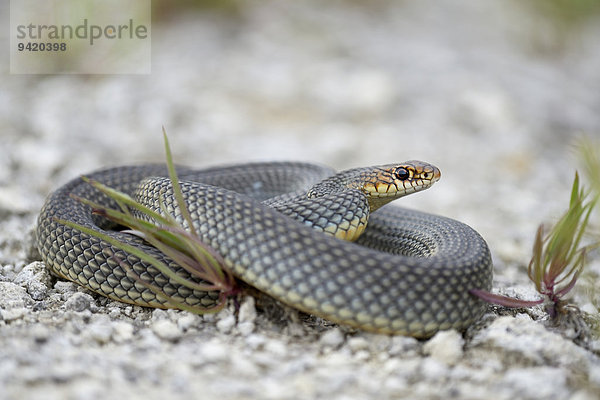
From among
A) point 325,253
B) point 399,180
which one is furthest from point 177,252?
point 399,180

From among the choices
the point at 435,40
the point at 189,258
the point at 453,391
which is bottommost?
the point at 453,391

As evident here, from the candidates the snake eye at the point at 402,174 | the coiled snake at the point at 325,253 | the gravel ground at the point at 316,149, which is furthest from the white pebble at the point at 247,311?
the snake eye at the point at 402,174

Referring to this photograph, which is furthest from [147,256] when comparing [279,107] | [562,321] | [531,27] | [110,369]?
[531,27]

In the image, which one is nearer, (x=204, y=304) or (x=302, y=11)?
(x=204, y=304)

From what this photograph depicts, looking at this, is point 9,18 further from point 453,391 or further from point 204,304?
point 453,391

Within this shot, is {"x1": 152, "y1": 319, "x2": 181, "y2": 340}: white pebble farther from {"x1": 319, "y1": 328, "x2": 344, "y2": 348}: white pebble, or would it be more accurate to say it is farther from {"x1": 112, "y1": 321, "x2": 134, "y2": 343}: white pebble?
{"x1": 319, "y1": 328, "x2": 344, "y2": 348}: white pebble

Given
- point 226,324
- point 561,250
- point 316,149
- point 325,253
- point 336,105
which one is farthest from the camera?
point 336,105

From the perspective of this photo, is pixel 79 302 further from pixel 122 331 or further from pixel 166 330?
pixel 166 330
